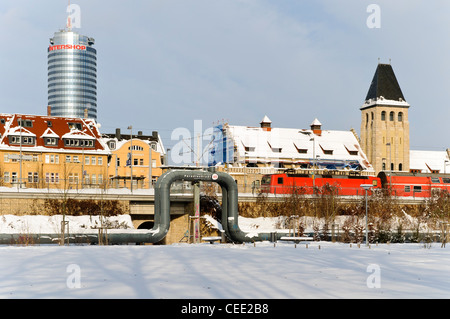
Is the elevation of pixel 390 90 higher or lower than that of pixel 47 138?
higher

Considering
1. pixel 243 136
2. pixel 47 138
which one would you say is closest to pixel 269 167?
pixel 243 136

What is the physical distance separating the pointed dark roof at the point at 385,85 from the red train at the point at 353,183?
32.0 meters

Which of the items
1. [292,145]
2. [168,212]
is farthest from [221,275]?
[292,145]

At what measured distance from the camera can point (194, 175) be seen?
39.3m

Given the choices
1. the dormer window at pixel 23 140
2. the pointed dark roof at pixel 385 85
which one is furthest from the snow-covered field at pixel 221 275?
the pointed dark roof at pixel 385 85

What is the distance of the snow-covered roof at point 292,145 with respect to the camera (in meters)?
82.5

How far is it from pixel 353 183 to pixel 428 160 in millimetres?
46737

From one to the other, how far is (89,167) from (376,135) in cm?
5348

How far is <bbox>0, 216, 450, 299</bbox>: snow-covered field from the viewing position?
13.3m

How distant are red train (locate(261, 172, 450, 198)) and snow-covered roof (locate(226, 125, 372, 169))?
13349 millimetres

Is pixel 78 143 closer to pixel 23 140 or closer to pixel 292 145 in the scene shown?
pixel 23 140

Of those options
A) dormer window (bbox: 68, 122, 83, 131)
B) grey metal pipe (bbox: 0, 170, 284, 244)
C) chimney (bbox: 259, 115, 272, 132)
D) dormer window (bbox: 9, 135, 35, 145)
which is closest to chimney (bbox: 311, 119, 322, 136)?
chimney (bbox: 259, 115, 272, 132)

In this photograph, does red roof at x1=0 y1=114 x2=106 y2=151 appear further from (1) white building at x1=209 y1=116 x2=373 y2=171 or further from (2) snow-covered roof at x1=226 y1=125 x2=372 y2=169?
(2) snow-covered roof at x1=226 y1=125 x2=372 y2=169
